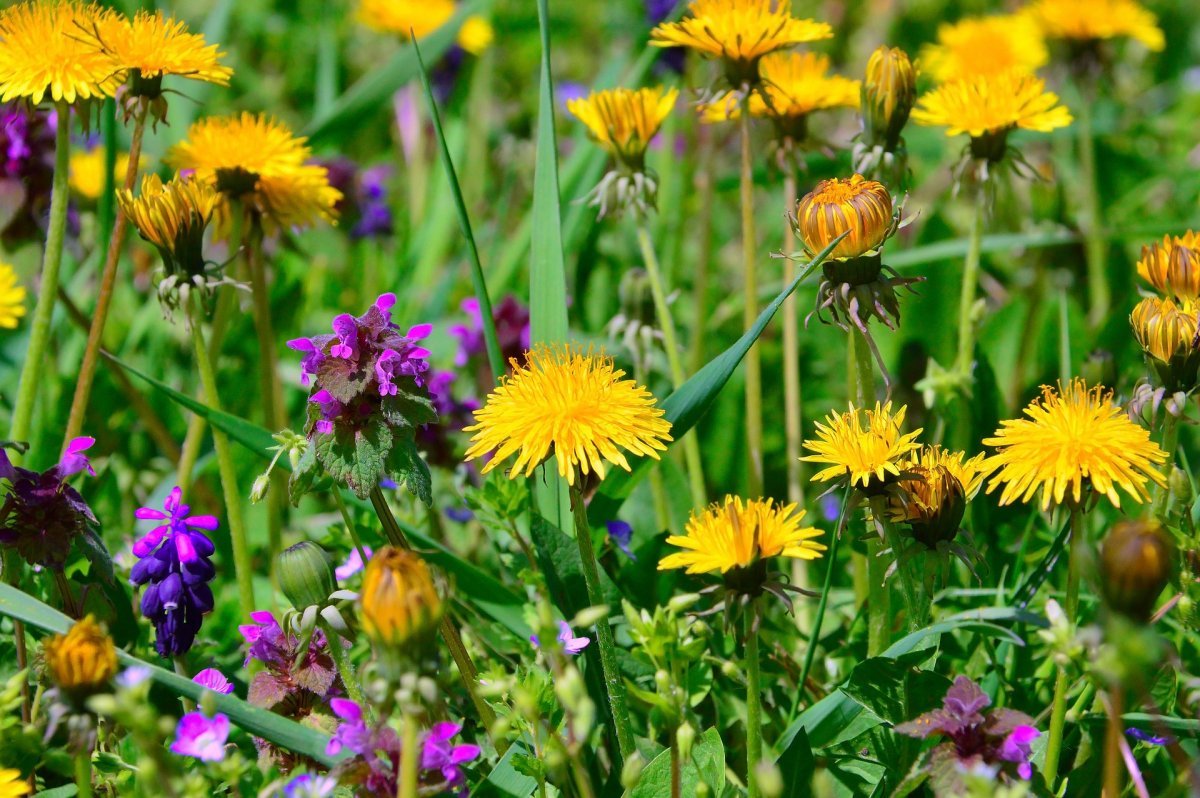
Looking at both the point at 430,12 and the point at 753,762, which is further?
the point at 430,12

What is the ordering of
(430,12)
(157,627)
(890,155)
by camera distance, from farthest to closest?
1. (430,12)
2. (890,155)
3. (157,627)

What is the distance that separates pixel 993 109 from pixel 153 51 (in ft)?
3.98

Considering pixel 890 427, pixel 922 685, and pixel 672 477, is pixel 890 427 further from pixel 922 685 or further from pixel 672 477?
pixel 672 477

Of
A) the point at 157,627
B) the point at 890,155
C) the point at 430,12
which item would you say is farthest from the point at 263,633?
the point at 430,12

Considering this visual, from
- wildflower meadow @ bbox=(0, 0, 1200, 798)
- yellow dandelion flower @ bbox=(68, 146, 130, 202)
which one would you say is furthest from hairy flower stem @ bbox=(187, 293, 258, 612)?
yellow dandelion flower @ bbox=(68, 146, 130, 202)

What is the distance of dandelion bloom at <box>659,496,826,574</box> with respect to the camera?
4.31 ft

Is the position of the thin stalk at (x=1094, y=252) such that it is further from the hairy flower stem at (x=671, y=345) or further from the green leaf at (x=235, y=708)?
Result: the green leaf at (x=235, y=708)

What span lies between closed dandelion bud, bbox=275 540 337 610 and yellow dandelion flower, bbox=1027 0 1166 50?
236cm

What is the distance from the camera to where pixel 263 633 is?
1.50 m

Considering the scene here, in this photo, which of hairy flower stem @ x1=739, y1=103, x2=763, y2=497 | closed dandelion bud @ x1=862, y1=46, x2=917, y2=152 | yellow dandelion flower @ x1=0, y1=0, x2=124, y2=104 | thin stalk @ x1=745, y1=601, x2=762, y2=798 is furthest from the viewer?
hairy flower stem @ x1=739, y1=103, x2=763, y2=497

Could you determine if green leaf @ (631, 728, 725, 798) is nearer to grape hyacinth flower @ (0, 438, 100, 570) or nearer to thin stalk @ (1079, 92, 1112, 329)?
grape hyacinth flower @ (0, 438, 100, 570)

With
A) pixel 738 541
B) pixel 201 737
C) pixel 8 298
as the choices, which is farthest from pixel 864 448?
pixel 8 298

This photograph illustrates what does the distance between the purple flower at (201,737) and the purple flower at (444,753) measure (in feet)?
0.71

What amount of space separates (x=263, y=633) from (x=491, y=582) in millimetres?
334
